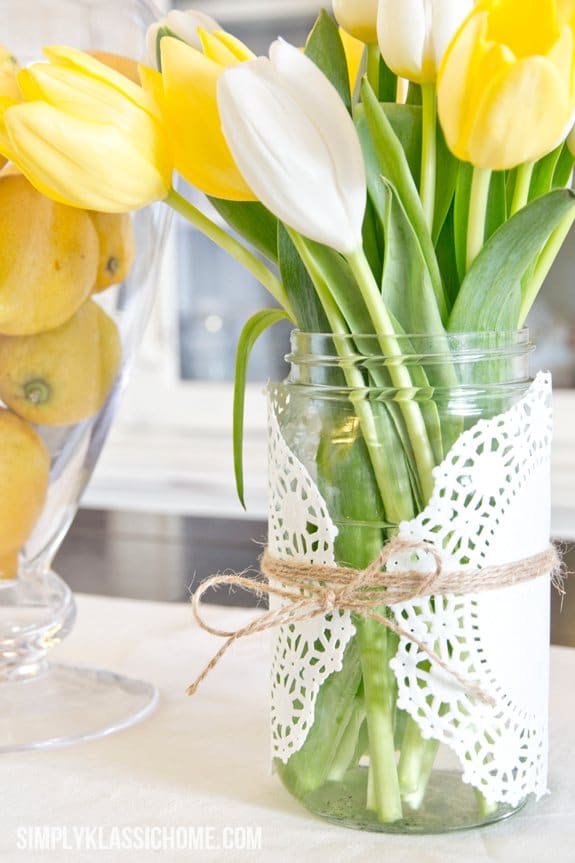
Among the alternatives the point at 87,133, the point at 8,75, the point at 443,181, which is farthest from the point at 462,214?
the point at 8,75

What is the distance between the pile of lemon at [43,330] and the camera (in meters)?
0.53

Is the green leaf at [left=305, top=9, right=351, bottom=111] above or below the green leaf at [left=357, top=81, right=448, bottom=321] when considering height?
above

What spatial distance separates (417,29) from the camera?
14.3 inches

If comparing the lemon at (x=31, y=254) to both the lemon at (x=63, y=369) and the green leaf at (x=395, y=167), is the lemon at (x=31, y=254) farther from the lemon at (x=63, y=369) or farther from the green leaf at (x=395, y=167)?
the green leaf at (x=395, y=167)

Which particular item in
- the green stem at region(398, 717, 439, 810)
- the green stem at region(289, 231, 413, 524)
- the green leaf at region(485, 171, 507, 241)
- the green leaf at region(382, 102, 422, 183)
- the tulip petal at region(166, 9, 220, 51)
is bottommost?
the green stem at region(398, 717, 439, 810)

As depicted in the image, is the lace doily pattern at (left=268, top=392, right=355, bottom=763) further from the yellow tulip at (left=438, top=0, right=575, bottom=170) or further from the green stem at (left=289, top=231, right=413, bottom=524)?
the yellow tulip at (left=438, top=0, right=575, bottom=170)

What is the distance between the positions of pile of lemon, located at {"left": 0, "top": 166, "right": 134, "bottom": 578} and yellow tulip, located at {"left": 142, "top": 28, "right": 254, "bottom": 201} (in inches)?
5.4

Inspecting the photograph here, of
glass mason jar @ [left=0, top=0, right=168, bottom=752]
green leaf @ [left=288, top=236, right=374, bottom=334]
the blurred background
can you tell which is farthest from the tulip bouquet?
the blurred background

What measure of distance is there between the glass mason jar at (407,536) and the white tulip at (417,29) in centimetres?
9

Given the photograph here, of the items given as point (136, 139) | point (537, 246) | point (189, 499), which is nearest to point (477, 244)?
point (537, 246)

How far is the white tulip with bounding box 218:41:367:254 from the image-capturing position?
0.35m

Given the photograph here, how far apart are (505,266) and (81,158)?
0.14 meters

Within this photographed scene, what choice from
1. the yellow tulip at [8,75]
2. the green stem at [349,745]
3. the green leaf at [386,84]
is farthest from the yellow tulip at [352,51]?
the green stem at [349,745]

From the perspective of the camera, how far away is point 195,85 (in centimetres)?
39
